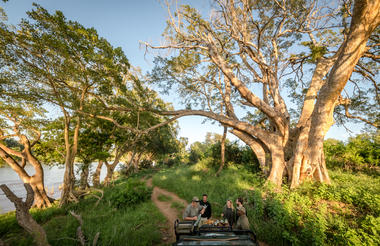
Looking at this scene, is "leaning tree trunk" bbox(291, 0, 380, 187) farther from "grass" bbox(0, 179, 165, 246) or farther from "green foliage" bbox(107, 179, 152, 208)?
"green foliage" bbox(107, 179, 152, 208)

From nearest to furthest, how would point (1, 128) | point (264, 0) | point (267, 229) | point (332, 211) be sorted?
1. point (267, 229)
2. point (332, 211)
3. point (264, 0)
4. point (1, 128)

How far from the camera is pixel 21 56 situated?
20.6 ft

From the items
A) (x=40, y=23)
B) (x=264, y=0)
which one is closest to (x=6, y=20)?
(x=40, y=23)

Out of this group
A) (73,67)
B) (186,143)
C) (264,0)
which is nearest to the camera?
(73,67)

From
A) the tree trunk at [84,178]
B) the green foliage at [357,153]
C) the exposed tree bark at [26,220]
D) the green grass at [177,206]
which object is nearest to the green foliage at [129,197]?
the green grass at [177,206]

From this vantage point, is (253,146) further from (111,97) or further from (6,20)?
(6,20)

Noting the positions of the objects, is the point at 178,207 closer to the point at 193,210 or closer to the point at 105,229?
the point at 193,210

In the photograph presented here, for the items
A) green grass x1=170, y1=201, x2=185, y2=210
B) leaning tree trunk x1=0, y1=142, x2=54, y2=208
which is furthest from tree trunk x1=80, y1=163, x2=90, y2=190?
green grass x1=170, y1=201, x2=185, y2=210

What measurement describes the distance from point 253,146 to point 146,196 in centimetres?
648

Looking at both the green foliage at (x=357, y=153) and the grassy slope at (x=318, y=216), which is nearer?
the grassy slope at (x=318, y=216)

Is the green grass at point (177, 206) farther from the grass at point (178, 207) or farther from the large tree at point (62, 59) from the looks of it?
the large tree at point (62, 59)

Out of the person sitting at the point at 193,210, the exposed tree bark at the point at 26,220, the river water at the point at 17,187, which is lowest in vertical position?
the river water at the point at 17,187

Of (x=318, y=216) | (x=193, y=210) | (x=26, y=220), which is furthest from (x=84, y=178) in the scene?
(x=318, y=216)

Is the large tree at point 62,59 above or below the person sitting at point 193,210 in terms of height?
above
